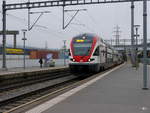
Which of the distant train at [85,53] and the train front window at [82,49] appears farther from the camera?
the train front window at [82,49]

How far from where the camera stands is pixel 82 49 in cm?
2083

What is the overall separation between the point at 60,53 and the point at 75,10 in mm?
31778


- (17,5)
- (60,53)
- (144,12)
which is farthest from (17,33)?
(144,12)

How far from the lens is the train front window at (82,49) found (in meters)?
20.6

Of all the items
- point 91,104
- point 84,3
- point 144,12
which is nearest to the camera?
point 91,104

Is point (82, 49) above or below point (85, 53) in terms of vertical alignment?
above

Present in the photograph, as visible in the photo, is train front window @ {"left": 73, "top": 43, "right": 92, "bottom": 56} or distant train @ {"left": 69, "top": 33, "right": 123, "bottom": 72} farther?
train front window @ {"left": 73, "top": 43, "right": 92, "bottom": 56}

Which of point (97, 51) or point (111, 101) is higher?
point (97, 51)

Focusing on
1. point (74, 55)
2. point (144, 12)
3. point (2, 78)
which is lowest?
point (2, 78)

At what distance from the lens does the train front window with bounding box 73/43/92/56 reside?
20.6 m

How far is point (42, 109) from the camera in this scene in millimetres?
7750

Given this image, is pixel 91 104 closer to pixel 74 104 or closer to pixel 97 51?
pixel 74 104

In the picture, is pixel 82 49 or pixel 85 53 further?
pixel 82 49

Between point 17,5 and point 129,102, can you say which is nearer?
point 129,102
